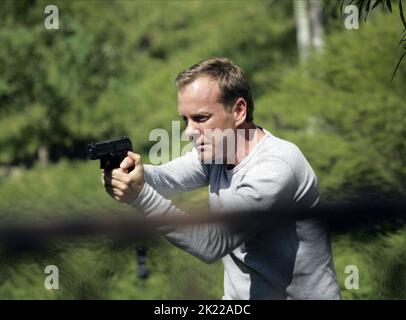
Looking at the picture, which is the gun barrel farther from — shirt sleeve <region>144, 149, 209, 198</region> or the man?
shirt sleeve <region>144, 149, 209, 198</region>

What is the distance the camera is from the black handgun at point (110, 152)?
10.1 feet

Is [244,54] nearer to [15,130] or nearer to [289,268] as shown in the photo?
[15,130]

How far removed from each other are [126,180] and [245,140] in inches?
24.2

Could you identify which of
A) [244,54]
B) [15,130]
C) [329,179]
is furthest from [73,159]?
→ [329,179]

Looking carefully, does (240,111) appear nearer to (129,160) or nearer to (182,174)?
(182,174)

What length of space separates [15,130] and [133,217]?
89.1 feet

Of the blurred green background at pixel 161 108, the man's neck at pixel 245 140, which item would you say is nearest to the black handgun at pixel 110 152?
the blurred green background at pixel 161 108

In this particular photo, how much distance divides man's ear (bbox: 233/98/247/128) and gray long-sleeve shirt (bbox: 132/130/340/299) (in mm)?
136

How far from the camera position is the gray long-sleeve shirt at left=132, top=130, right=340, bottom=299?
2826mm

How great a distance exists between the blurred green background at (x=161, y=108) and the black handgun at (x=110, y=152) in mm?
126

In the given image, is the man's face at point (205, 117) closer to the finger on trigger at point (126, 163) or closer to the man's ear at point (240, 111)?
the man's ear at point (240, 111)

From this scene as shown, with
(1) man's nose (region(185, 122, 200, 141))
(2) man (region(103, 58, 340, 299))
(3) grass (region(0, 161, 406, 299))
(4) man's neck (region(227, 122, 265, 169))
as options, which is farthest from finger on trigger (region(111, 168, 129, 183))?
(4) man's neck (region(227, 122, 265, 169))

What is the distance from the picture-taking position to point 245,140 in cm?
348

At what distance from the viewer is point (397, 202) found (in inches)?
119
